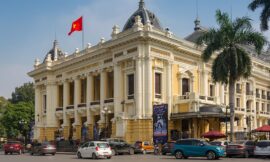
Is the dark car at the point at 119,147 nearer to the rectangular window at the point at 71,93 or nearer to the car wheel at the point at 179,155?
the car wheel at the point at 179,155

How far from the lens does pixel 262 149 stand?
33.3 m

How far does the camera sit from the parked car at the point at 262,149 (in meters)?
33.0

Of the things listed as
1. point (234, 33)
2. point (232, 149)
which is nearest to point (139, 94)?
point (234, 33)

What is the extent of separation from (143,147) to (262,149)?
42.3 feet

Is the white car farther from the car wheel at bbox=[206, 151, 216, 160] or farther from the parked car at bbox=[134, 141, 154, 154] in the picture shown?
the parked car at bbox=[134, 141, 154, 154]

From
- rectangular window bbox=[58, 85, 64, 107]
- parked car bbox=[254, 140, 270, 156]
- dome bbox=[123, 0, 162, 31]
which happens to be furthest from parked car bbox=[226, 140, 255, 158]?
rectangular window bbox=[58, 85, 64, 107]

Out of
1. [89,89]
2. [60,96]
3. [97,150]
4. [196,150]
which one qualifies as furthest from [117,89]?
[196,150]

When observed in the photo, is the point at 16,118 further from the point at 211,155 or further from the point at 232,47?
the point at 211,155

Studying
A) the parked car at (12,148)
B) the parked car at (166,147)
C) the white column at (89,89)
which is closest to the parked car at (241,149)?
the parked car at (166,147)

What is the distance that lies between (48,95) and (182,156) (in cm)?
3728

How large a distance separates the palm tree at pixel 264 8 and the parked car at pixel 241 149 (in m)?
10.5

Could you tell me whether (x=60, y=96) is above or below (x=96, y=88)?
below

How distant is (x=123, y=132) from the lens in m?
48.9

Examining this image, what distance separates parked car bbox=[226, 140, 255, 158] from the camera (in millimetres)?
34656
